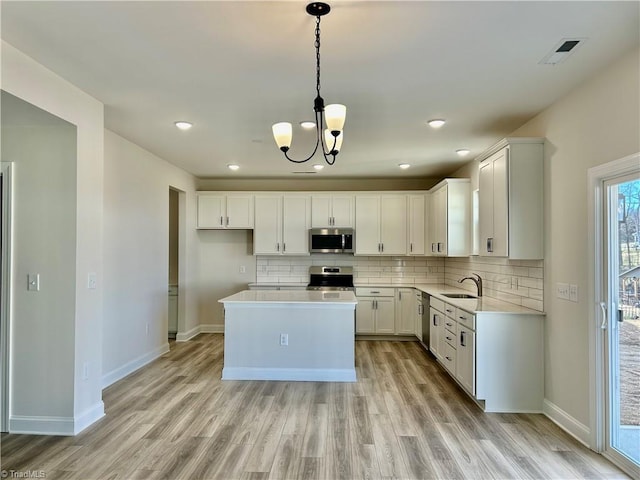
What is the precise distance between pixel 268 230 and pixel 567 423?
462cm

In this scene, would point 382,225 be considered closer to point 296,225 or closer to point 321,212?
point 321,212

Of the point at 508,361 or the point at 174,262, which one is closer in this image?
the point at 508,361

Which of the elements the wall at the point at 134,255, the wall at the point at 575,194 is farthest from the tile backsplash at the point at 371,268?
the wall at the point at 575,194

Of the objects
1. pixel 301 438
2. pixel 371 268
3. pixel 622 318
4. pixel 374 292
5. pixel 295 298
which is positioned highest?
pixel 371 268

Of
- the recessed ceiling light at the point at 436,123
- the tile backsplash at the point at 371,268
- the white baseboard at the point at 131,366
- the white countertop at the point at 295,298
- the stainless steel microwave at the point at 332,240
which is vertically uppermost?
the recessed ceiling light at the point at 436,123

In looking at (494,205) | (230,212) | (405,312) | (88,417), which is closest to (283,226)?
(230,212)

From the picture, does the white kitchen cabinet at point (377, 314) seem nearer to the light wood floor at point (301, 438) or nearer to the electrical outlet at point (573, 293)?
the light wood floor at point (301, 438)

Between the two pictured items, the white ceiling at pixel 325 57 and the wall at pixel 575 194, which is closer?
the white ceiling at pixel 325 57

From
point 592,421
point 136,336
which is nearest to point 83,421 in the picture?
point 136,336

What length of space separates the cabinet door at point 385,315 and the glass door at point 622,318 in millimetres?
3428

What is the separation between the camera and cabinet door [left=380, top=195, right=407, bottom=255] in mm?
6178

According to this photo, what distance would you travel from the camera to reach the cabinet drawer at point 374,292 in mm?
5956

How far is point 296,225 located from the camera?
20.5ft

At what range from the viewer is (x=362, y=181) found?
6.60m
